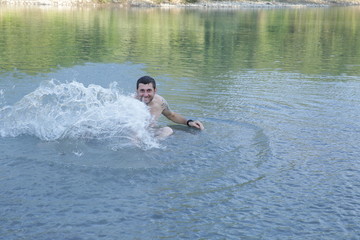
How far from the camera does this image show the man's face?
10.2 meters

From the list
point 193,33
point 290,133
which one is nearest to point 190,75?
point 290,133

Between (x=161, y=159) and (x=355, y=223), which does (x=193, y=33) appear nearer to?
(x=161, y=159)

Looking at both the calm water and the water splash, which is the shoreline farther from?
the water splash

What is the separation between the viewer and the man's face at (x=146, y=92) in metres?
10.2

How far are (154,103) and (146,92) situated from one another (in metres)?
0.51

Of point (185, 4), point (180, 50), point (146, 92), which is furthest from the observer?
point (185, 4)

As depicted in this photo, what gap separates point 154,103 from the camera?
35.2 feet

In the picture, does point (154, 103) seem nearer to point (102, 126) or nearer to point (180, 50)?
point (102, 126)

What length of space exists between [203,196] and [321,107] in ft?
24.3

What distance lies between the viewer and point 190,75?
18.4m

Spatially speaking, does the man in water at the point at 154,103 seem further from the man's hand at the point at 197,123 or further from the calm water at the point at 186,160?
the calm water at the point at 186,160

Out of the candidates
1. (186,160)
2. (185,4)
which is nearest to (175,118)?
(186,160)

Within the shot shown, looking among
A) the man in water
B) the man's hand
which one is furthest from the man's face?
the man's hand

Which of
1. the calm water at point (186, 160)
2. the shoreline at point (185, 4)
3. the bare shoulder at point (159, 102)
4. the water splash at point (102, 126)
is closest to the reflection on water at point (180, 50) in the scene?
the calm water at point (186, 160)
